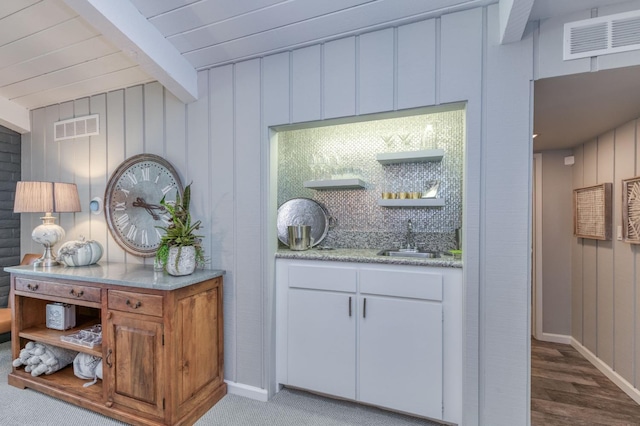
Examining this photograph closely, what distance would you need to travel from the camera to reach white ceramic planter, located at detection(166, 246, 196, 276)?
1896 mm

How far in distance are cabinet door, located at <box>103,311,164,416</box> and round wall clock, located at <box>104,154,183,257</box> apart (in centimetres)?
71

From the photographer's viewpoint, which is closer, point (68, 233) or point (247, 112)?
point (247, 112)

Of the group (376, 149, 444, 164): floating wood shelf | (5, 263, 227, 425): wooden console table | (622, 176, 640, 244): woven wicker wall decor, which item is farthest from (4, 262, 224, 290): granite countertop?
(622, 176, 640, 244): woven wicker wall decor

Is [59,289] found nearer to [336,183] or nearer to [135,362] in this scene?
[135,362]

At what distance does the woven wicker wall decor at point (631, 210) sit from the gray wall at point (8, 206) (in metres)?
5.58

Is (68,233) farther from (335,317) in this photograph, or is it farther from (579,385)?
(579,385)

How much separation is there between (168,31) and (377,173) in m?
1.80

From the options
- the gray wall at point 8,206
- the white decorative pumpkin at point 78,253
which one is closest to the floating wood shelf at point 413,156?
the white decorative pumpkin at point 78,253

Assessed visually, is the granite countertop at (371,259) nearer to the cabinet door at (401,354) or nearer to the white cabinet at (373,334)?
the white cabinet at (373,334)

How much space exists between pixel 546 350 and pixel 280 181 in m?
3.11

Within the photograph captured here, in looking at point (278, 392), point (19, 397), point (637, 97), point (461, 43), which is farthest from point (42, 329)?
point (637, 97)

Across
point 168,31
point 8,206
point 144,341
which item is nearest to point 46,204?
point 8,206

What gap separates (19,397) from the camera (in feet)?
6.83

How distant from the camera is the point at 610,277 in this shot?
244 cm
